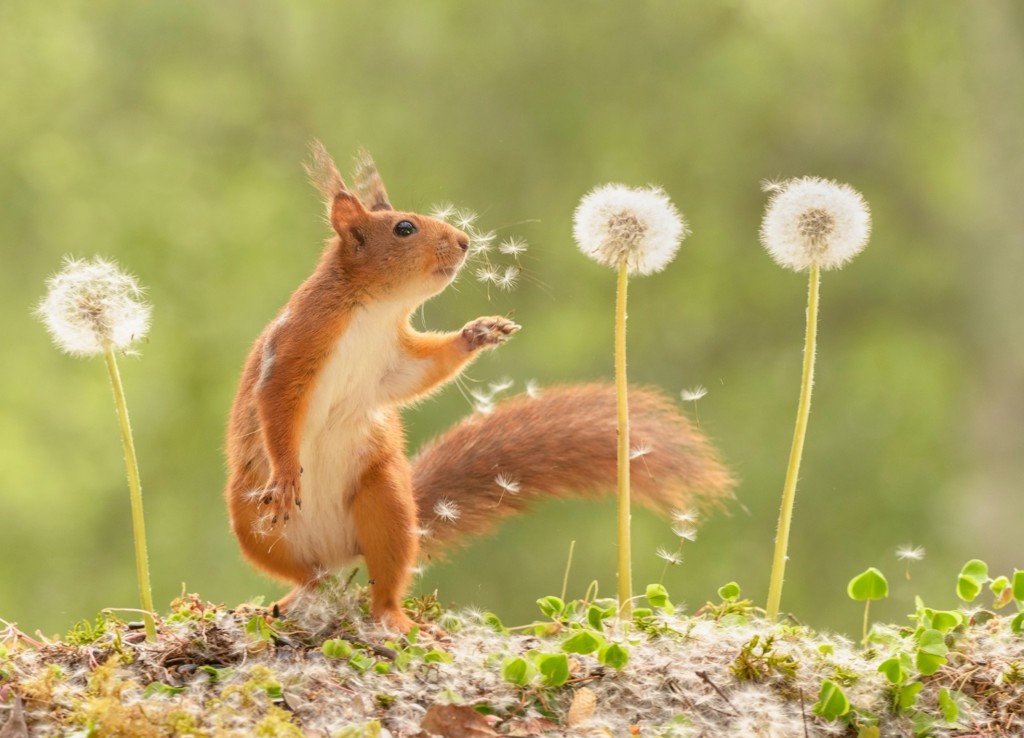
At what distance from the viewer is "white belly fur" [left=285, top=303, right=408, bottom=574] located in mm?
1932

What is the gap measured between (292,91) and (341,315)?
3.89 meters

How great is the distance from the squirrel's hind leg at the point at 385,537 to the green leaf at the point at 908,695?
27.5 inches

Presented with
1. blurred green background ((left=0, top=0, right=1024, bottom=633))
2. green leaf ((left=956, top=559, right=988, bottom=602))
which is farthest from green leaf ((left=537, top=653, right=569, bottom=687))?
blurred green background ((left=0, top=0, right=1024, bottom=633))

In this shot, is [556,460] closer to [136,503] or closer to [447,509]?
[447,509]

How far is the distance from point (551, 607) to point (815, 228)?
2.25 feet

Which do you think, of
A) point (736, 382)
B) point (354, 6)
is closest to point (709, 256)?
point (736, 382)

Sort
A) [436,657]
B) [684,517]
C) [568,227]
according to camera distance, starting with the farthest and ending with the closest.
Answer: [568,227]
[684,517]
[436,657]

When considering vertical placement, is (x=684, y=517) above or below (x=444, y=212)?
below

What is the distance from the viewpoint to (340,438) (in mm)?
1946

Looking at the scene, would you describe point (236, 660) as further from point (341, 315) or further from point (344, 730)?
point (341, 315)

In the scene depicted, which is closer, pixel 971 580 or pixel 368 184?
pixel 971 580

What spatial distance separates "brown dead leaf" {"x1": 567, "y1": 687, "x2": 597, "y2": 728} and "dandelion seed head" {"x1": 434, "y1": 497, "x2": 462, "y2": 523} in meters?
0.57

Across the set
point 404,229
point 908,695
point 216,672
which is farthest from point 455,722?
point 404,229

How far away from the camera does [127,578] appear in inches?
205
